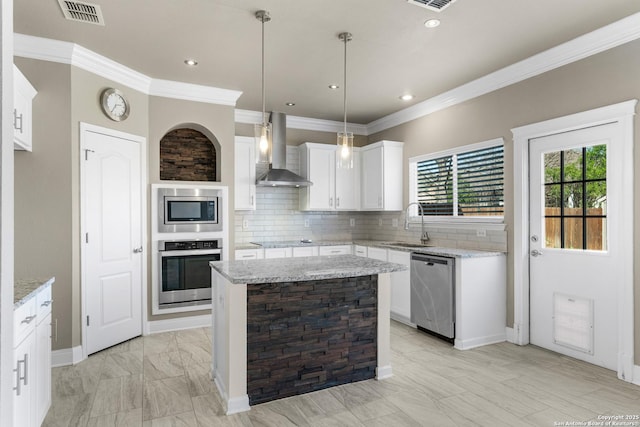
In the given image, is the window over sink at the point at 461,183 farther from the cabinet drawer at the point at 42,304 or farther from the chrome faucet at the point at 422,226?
the cabinet drawer at the point at 42,304

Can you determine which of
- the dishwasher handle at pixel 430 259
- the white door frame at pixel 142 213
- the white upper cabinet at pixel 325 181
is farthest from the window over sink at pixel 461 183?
the white door frame at pixel 142 213

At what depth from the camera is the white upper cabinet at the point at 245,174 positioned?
16.7ft

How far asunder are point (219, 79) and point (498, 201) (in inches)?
133

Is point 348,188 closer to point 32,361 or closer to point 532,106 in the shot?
point 532,106

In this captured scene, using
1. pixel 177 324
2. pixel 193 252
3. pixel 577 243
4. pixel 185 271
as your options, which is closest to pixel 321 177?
pixel 193 252

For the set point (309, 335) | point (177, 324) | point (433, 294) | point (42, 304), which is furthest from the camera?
point (177, 324)

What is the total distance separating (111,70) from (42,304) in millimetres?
2543

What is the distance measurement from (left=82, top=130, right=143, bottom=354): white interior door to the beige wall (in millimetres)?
3637

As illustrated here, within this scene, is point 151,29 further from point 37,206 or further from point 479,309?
point 479,309

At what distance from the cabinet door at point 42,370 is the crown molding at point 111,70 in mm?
2355

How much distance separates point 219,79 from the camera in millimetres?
4262

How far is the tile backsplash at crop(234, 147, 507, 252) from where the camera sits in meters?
5.47

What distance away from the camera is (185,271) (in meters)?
4.50

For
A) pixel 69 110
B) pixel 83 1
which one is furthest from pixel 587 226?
pixel 69 110
